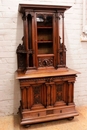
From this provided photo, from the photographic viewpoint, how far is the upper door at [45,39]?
8.19 ft

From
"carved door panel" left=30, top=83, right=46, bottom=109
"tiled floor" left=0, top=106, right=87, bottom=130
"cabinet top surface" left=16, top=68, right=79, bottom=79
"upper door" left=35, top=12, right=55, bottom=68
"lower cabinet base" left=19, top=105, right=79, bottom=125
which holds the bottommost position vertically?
"tiled floor" left=0, top=106, right=87, bottom=130

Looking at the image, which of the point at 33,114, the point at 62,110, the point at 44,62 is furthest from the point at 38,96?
the point at 44,62

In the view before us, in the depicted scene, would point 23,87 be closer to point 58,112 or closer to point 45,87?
point 45,87

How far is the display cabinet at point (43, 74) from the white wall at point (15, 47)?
7.5 inches

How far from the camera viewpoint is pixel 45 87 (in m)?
2.42

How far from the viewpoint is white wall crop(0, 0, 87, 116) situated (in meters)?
2.63

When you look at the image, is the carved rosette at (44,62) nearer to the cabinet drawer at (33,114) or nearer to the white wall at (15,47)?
the white wall at (15,47)

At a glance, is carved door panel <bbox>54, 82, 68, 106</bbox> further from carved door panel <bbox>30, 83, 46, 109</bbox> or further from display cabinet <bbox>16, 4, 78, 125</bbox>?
carved door panel <bbox>30, 83, 46, 109</bbox>

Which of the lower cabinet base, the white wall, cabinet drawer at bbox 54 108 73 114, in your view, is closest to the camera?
the lower cabinet base

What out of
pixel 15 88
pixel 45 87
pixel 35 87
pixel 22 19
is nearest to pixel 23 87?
pixel 35 87

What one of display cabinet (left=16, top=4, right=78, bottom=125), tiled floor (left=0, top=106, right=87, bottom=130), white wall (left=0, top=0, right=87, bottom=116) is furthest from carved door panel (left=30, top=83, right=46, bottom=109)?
white wall (left=0, top=0, right=87, bottom=116)

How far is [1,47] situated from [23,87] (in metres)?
0.87

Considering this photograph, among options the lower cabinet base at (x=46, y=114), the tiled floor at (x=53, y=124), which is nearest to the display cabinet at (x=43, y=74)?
the lower cabinet base at (x=46, y=114)

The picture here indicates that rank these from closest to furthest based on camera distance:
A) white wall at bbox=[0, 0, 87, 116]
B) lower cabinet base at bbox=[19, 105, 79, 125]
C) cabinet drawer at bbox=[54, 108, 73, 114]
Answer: lower cabinet base at bbox=[19, 105, 79, 125]
cabinet drawer at bbox=[54, 108, 73, 114]
white wall at bbox=[0, 0, 87, 116]
